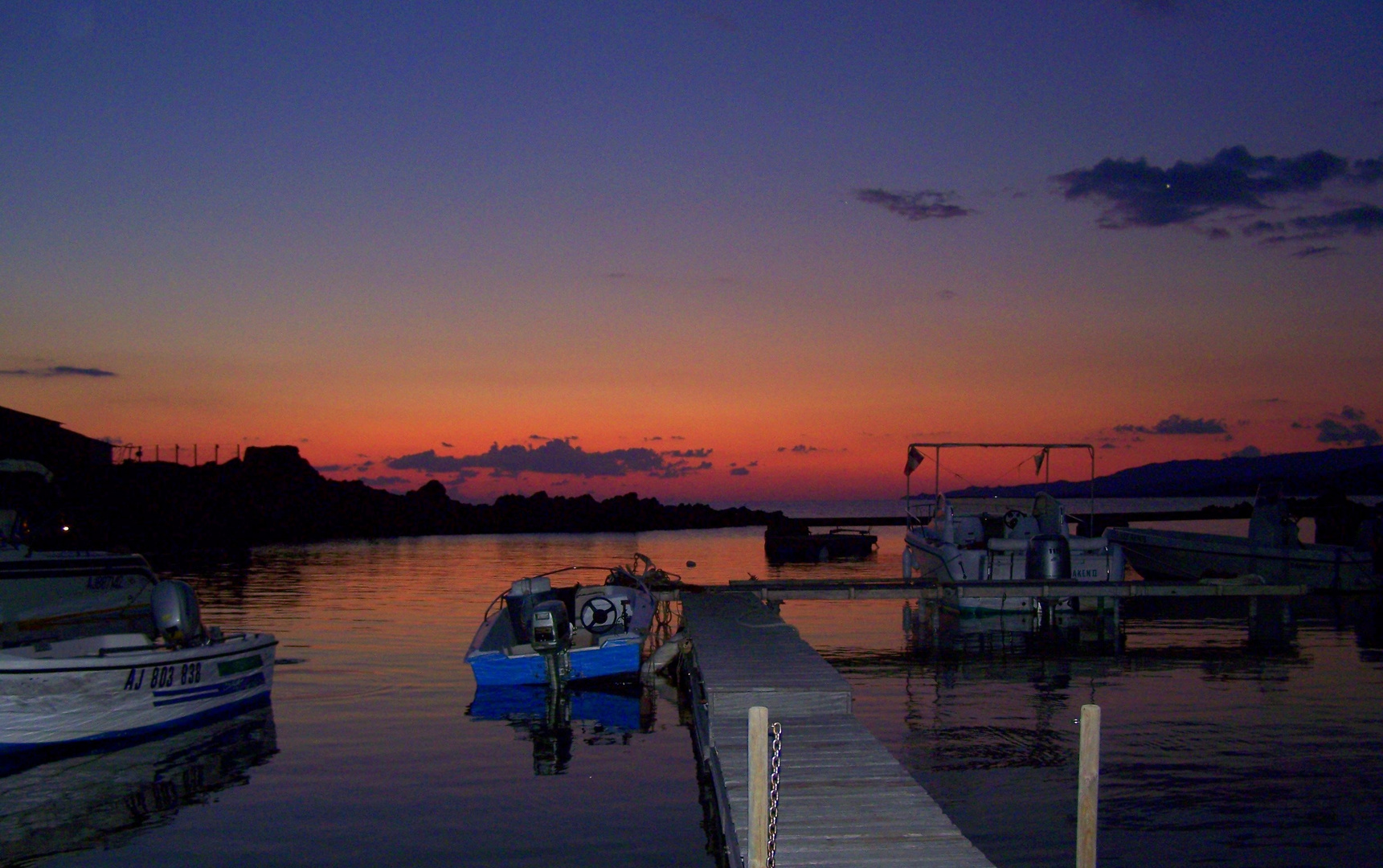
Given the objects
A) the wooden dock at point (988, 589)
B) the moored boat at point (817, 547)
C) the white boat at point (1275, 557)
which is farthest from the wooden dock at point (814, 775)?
the moored boat at point (817, 547)

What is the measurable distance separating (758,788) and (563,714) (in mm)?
13017

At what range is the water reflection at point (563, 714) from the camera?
17562mm

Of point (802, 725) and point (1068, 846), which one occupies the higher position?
point (802, 725)

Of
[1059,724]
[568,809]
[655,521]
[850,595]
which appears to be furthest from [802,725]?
[655,521]

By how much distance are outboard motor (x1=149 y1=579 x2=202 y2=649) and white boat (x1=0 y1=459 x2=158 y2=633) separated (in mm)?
6853

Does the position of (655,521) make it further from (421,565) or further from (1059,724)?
(1059,724)

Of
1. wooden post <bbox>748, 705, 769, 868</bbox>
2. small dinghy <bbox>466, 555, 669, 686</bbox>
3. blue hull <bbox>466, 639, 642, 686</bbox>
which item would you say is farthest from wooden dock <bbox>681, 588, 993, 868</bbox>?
small dinghy <bbox>466, 555, 669, 686</bbox>

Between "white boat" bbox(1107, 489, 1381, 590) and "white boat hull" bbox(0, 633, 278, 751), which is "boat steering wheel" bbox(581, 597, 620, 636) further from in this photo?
"white boat" bbox(1107, 489, 1381, 590)

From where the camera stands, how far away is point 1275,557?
129 feet

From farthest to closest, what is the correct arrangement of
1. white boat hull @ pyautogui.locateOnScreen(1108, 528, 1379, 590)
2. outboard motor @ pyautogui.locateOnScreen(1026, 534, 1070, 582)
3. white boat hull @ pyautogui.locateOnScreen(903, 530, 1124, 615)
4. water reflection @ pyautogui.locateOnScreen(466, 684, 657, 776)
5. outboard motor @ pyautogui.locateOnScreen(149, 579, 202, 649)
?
1. white boat hull @ pyautogui.locateOnScreen(1108, 528, 1379, 590)
2. white boat hull @ pyautogui.locateOnScreen(903, 530, 1124, 615)
3. outboard motor @ pyautogui.locateOnScreen(1026, 534, 1070, 582)
4. outboard motor @ pyautogui.locateOnScreen(149, 579, 202, 649)
5. water reflection @ pyautogui.locateOnScreen(466, 684, 657, 776)

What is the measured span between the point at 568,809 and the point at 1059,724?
8.51 m

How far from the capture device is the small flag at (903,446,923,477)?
3756 centimetres

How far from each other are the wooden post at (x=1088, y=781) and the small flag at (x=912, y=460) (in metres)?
28.9

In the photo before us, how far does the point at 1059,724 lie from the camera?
1798 cm
